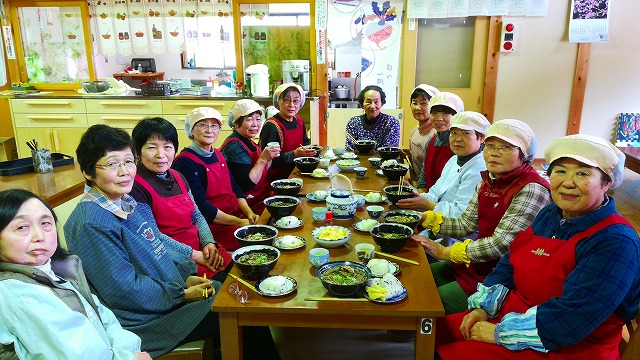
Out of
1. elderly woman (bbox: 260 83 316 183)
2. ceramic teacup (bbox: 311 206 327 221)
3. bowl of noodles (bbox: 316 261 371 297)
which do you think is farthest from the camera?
elderly woman (bbox: 260 83 316 183)

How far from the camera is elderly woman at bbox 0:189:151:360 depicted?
113cm

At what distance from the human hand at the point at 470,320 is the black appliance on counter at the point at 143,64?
8.82 metres

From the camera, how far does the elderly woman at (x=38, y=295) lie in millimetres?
1126

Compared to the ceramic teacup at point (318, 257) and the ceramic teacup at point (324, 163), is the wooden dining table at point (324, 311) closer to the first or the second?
the ceramic teacup at point (318, 257)

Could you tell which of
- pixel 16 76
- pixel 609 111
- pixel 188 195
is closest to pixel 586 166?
pixel 188 195

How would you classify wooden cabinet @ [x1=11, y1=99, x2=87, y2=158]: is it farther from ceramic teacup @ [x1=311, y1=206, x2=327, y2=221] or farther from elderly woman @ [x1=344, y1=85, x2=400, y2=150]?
ceramic teacup @ [x1=311, y1=206, x2=327, y2=221]

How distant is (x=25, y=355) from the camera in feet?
3.76

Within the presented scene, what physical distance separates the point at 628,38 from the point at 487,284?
5173mm

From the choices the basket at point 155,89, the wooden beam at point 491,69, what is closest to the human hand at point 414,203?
the wooden beam at point 491,69

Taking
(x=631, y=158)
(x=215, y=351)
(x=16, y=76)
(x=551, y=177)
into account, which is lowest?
(x=215, y=351)

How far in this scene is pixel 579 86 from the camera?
17.9 ft

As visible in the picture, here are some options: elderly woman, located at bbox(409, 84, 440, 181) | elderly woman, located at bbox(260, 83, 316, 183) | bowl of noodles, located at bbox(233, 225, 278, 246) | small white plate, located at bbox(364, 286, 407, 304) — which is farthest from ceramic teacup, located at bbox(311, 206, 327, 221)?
elderly woman, located at bbox(409, 84, 440, 181)

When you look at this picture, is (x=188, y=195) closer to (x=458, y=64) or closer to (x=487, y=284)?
(x=487, y=284)

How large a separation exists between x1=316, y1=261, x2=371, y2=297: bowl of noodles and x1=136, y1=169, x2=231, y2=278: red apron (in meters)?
0.87
